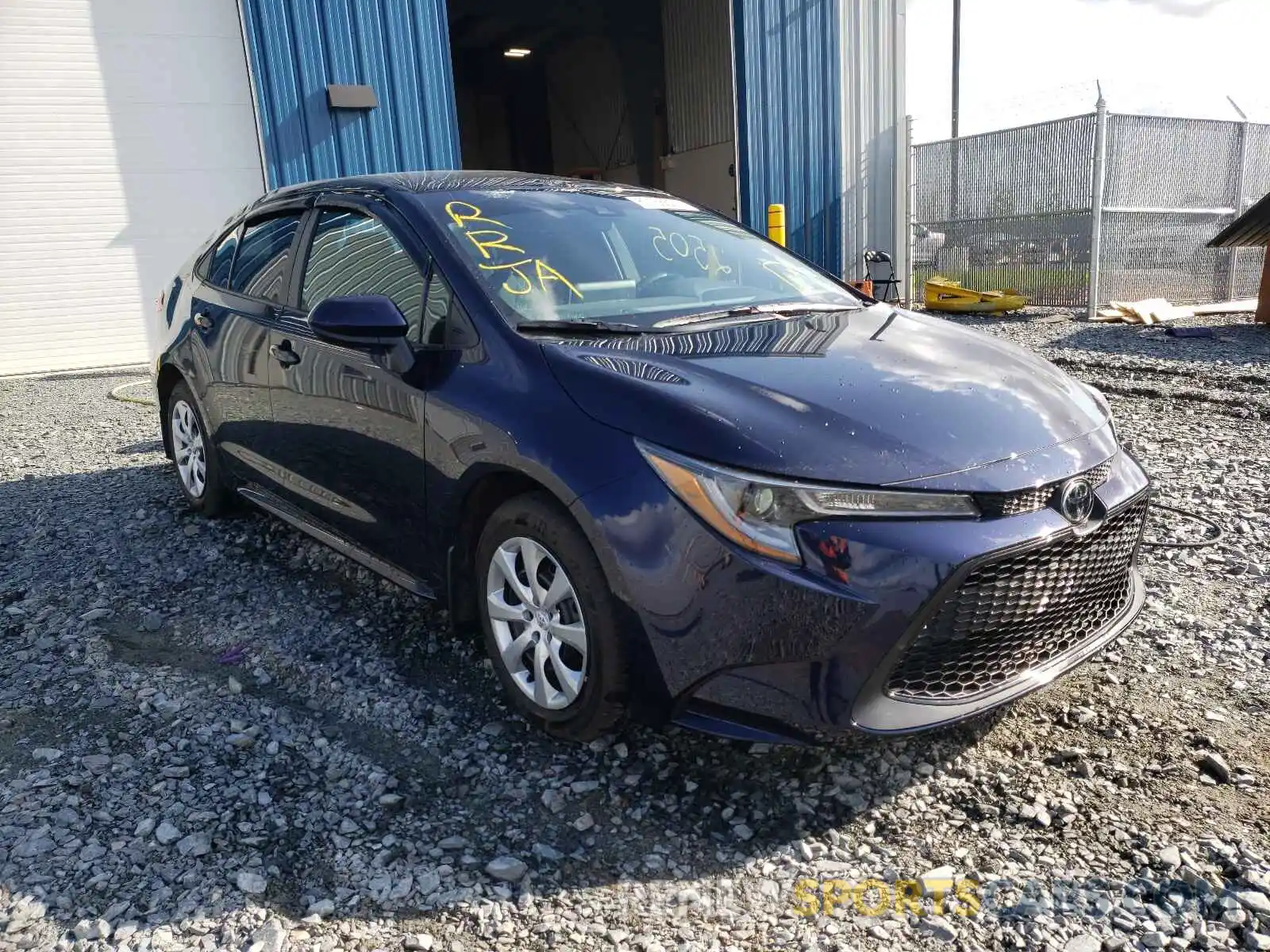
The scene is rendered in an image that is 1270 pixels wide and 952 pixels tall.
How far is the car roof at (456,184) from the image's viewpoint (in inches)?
135

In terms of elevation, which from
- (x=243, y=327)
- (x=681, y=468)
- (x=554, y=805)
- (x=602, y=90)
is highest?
(x=602, y=90)

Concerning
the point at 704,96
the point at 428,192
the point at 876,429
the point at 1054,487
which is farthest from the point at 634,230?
the point at 704,96

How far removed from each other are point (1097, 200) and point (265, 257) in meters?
11.0

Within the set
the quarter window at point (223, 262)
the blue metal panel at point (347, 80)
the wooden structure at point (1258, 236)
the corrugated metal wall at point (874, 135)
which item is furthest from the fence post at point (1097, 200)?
the quarter window at point (223, 262)

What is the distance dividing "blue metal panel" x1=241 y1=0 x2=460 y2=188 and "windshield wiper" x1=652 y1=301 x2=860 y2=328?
29.8 feet

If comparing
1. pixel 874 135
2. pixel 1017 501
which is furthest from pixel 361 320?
pixel 874 135

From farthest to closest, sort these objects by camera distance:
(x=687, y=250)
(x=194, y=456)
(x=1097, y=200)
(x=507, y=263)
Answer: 1. (x=1097, y=200)
2. (x=194, y=456)
3. (x=687, y=250)
4. (x=507, y=263)

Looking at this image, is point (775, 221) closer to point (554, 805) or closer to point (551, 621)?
point (551, 621)

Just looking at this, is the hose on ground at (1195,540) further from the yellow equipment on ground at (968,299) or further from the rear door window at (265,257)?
the yellow equipment on ground at (968,299)

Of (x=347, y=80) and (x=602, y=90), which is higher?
(x=602, y=90)

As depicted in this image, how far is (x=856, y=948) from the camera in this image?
192 centimetres

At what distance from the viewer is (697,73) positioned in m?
19.9

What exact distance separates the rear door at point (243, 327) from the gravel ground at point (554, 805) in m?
0.76

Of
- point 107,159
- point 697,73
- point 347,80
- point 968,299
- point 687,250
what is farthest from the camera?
point 697,73
